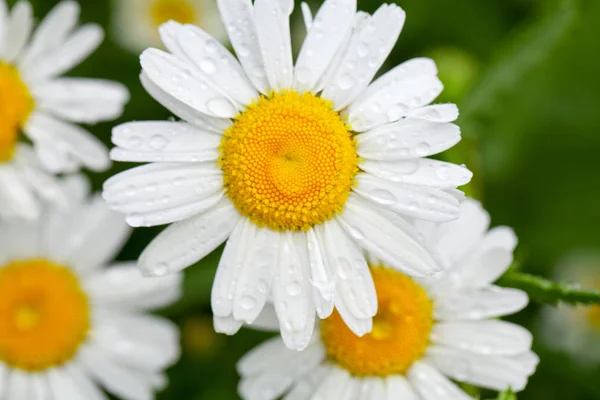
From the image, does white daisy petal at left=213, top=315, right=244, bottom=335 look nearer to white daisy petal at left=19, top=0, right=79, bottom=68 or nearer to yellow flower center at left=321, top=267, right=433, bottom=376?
yellow flower center at left=321, top=267, right=433, bottom=376

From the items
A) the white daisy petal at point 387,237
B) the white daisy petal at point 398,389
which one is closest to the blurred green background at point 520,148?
the white daisy petal at point 398,389

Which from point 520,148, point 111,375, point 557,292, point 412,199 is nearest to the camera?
point 412,199

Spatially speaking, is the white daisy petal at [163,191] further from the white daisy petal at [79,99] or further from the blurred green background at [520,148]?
the blurred green background at [520,148]

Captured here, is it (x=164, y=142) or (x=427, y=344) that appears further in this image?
(x=427, y=344)

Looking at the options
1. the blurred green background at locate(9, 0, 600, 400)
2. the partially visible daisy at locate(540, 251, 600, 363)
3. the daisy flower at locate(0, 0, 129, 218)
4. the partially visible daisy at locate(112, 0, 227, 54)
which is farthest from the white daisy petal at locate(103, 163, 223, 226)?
the partially visible daisy at locate(540, 251, 600, 363)

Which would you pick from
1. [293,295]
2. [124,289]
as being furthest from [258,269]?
[124,289]

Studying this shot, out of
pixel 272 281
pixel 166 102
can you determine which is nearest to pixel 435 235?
pixel 272 281

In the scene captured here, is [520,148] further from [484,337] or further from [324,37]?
[324,37]
